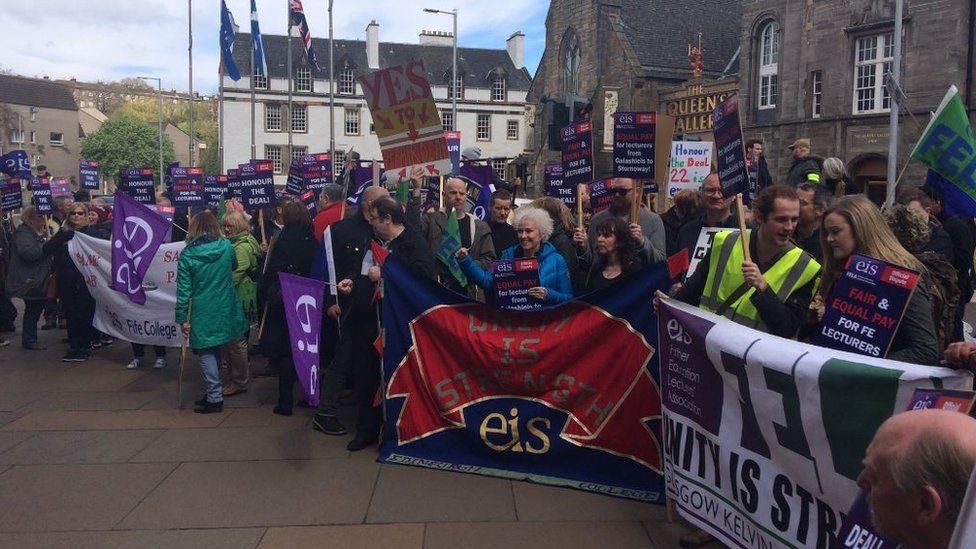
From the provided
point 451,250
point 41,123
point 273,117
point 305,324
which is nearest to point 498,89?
point 273,117

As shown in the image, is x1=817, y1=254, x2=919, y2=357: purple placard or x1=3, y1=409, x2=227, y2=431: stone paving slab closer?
x1=817, y1=254, x2=919, y2=357: purple placard

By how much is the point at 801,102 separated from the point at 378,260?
24.0 metres

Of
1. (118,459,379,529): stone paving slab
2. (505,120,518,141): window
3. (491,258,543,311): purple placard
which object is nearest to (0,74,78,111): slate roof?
(505,120,518,141): window

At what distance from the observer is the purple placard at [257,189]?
1170 centimetres

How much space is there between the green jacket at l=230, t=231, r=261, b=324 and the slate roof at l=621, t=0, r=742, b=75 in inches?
1382

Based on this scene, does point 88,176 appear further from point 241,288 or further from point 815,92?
point 815,92

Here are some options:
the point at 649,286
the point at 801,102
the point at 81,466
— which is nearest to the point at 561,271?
the point at 649,286

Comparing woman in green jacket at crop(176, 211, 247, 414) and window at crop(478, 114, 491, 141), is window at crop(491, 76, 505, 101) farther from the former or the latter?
woman in green jacket at crop(176, 211, 247, 414)

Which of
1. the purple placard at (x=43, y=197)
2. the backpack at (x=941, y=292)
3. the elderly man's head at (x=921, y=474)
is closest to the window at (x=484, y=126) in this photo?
the purple placard at (x=43, y=197)

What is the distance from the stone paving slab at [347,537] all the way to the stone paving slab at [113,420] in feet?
8.60

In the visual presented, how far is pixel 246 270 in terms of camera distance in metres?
8.09

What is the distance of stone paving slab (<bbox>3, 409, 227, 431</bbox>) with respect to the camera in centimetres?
684

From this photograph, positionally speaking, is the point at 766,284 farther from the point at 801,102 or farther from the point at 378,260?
the point at 801,102

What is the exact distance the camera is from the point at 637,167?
7180 mm
